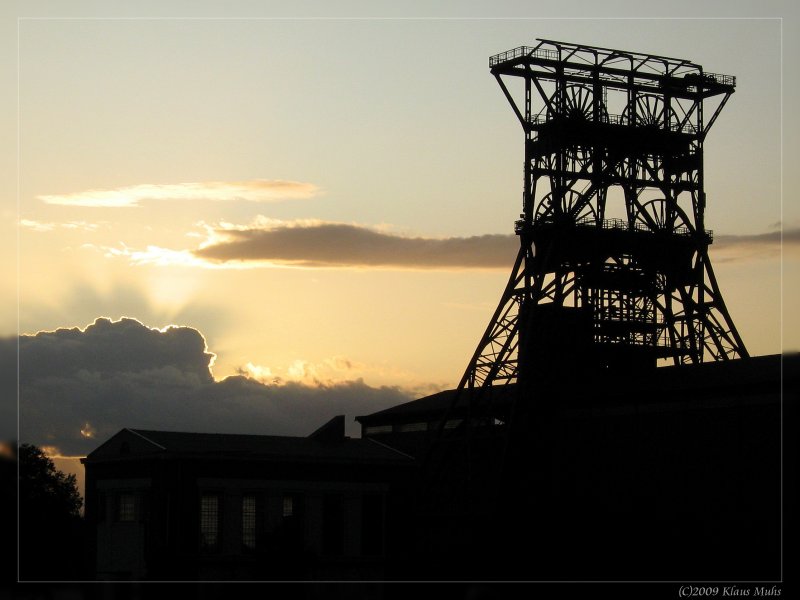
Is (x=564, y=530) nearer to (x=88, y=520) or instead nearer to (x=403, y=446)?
(x=403, y=446)

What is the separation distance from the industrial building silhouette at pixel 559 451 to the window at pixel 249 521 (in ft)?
0.30

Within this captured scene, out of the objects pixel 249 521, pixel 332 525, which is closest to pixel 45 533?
pixel 249 521

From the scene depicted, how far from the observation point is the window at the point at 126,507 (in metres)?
64.4

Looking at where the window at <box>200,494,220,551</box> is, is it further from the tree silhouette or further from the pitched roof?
the tree silhouette

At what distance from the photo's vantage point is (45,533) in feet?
168

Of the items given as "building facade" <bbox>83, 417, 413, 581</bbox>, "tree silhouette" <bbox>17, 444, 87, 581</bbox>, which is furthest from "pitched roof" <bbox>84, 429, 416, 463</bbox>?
"tree silhouette" <bbox>17, 444, 87, 581</bbox>

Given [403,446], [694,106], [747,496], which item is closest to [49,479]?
[403,446]

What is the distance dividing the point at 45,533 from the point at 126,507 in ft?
45.5

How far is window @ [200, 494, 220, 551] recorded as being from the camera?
6188cm

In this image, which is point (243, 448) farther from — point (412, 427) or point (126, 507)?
point (412, 427)

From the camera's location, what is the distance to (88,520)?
67375 millimetres

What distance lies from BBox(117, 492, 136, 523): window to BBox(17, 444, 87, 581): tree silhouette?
2617 millimetres

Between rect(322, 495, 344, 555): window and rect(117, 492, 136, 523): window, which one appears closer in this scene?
rect(117, 492, 136, 523): window

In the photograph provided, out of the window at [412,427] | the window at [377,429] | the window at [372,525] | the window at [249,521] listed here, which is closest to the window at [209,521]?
the window at [249,521]
